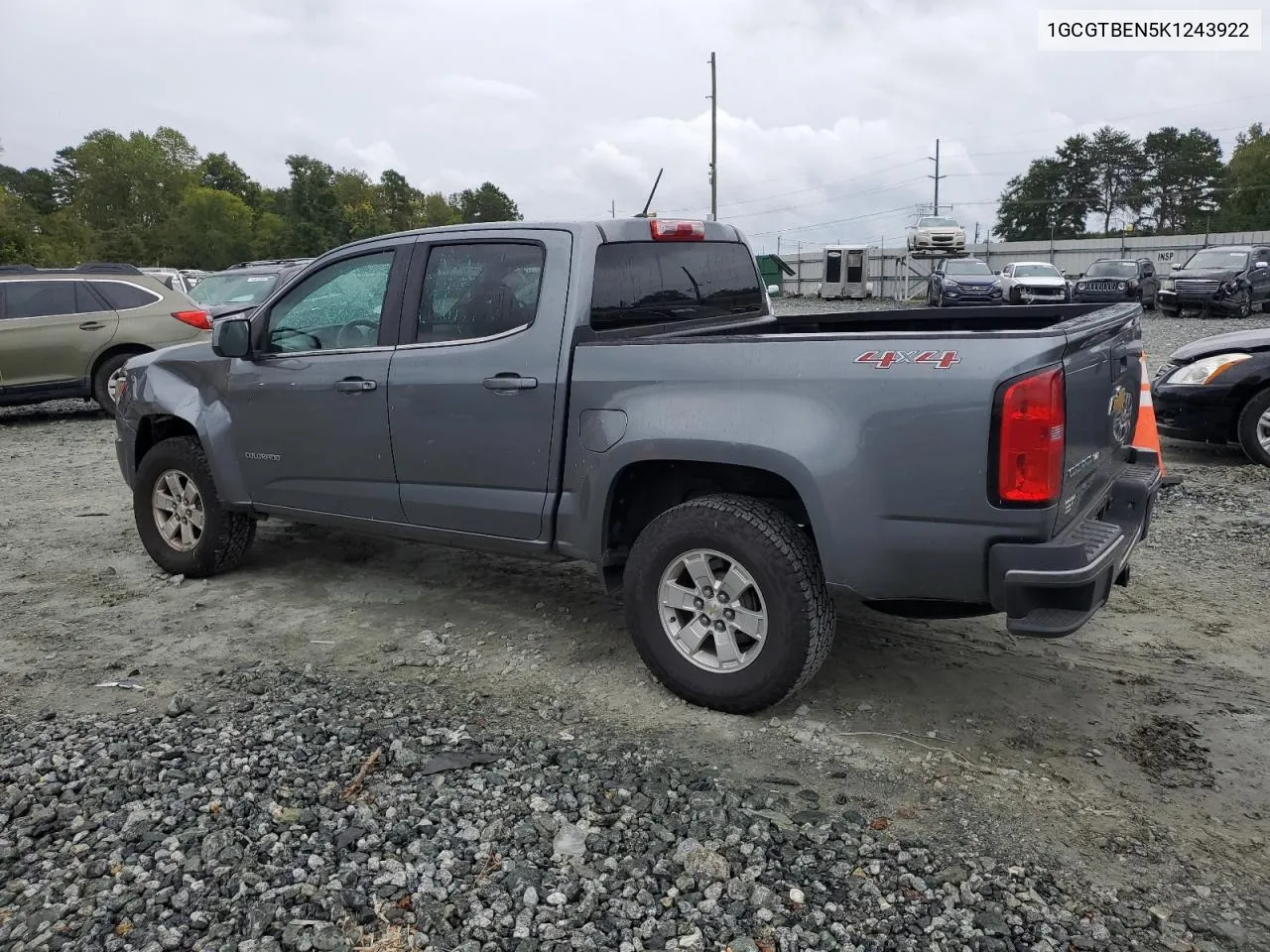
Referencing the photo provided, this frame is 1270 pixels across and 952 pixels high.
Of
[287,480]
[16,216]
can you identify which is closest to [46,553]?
[287,480]

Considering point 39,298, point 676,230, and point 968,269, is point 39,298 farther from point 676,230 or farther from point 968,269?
point 968,269

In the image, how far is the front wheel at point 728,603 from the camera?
3404 millimetres

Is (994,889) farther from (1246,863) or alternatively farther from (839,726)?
(839,726)

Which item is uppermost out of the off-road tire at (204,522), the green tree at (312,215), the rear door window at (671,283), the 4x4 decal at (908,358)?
the green tree at (312,215)

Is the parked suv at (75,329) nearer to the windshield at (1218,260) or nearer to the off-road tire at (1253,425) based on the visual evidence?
the off-road tire at (1253,425)

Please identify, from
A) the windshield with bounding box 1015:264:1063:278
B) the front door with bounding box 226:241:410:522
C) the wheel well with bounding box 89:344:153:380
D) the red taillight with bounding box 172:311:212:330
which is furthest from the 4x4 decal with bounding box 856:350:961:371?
the windshield with bounding box 1015:264:1063:278

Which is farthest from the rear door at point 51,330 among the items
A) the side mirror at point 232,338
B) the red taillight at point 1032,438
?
the red taillight at point 1032,438

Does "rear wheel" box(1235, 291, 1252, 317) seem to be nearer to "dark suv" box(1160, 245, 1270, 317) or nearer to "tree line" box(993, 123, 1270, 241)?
"dark suv" box(1160, 245, 1270, 317)

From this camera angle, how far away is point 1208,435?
25.0 feet

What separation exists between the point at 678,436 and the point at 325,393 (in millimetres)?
1954

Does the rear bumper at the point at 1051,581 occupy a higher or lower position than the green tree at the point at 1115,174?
lower

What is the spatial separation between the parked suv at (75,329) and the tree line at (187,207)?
56.6m

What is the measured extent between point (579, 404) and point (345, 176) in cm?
10145

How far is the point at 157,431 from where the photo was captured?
18.4ft
